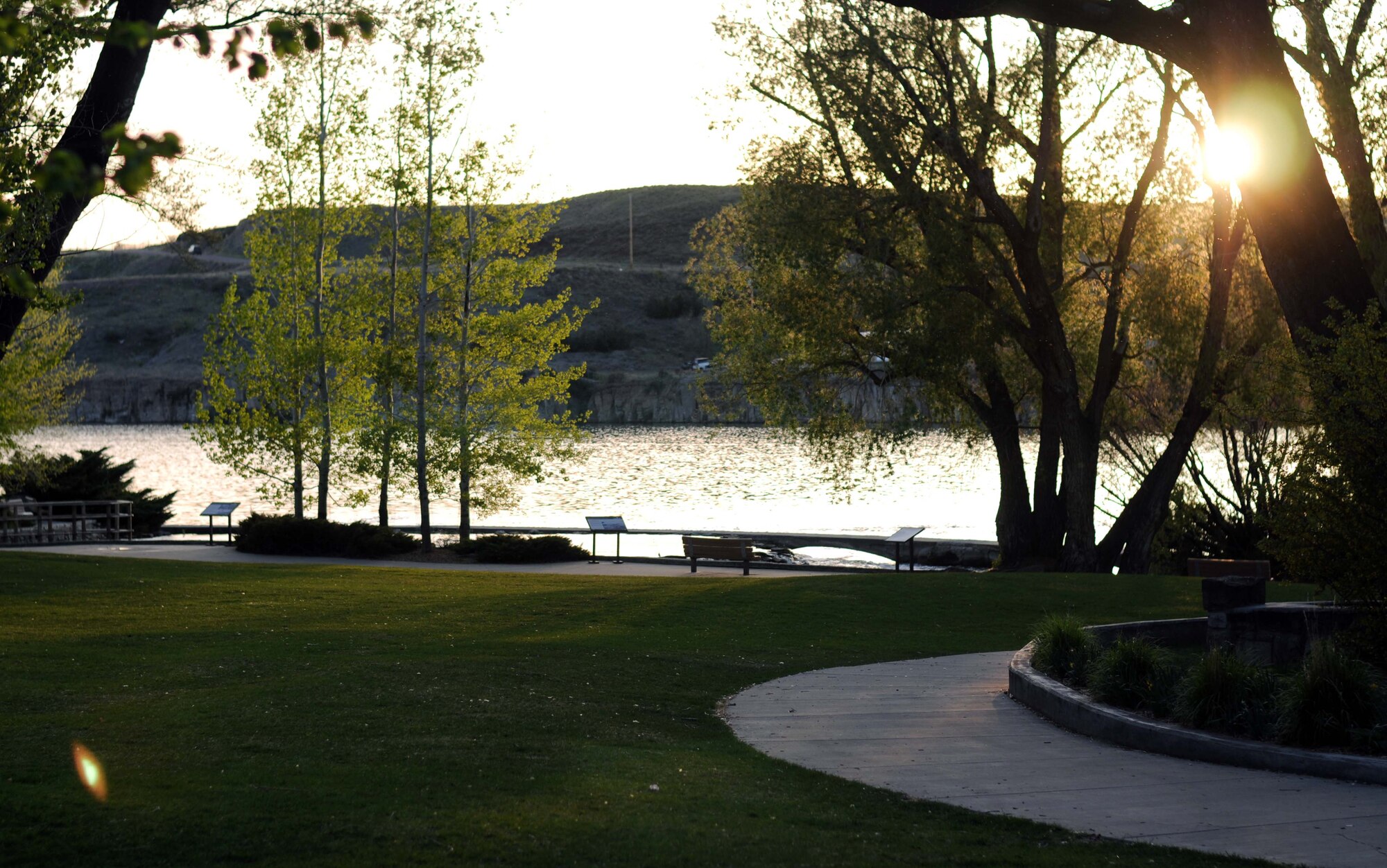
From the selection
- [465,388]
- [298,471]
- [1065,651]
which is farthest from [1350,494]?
[298,471]

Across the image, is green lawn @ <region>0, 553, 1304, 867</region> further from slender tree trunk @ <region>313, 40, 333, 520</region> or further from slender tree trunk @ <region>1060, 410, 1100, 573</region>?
slender tree trunk @ <region>313, 40, 333, 520</region>

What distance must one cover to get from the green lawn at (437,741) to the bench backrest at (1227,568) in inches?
221

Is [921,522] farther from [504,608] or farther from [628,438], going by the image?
[628,438]

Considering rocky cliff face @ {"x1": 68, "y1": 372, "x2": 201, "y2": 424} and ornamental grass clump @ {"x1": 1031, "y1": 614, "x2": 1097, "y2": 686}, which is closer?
ornamental grass clump @ {"x1": 1031, "y1": 614, "x2": 1097, "y2": 686}

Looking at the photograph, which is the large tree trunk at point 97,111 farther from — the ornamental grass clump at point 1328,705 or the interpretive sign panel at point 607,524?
Result: the interpretive sign panel at point 607,524

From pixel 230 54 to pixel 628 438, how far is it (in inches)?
4129

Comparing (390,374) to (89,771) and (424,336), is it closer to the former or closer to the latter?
(424,336)

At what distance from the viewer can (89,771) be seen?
718 cm

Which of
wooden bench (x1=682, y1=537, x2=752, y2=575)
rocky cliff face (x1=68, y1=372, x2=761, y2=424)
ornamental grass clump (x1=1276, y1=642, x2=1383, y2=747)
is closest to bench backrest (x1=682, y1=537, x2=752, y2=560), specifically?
wooden bench (x1=682, y1=537, x2=752, y2=575)

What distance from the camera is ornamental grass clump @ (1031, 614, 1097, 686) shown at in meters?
10.9

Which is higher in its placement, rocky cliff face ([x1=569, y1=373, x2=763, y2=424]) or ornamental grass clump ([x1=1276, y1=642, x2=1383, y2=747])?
rocky cliff face ([x1=569, y1=373, x2=763, y2=424])

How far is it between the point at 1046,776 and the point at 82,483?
37.3 m

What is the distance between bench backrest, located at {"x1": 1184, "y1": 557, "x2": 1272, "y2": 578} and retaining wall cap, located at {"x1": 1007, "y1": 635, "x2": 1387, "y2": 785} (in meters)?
12.4

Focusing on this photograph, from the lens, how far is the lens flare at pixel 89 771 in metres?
6.73
